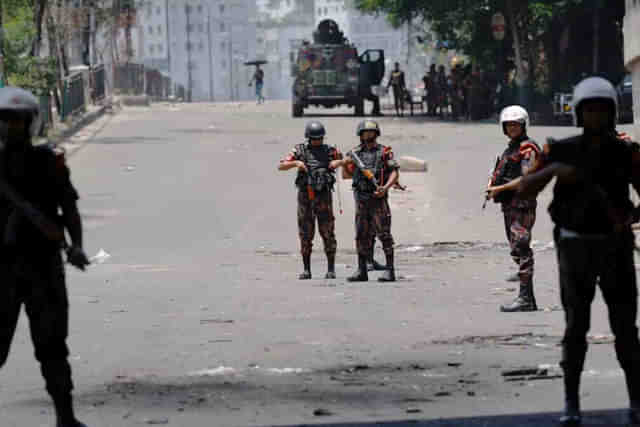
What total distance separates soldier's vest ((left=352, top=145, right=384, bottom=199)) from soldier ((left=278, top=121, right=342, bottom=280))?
350 mm

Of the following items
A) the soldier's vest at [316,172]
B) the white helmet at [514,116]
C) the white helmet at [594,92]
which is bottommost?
the soldier's vest at [316,172]

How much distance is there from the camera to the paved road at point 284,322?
7496 millimetres

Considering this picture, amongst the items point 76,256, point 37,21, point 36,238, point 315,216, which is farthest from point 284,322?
point 37,21

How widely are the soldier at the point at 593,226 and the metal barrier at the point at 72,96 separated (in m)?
32.3

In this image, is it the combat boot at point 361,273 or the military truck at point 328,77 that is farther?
the military truck at point 328,77

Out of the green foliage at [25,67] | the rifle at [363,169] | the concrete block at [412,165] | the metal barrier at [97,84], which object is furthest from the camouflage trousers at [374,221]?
the metal barrier at [97,84]

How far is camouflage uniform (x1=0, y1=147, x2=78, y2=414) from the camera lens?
6375 millimetres

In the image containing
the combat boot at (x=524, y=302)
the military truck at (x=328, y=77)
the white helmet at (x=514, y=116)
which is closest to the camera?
the white helmet at (x=514, y=116)

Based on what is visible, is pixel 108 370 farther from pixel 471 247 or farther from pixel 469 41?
pixel 469 41

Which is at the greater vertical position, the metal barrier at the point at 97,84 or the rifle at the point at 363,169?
the rifle at the point at 363,169

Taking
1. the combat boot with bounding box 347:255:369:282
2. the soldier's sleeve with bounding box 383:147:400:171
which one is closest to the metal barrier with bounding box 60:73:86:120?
the combat boot with bounding box 347:255:369:282

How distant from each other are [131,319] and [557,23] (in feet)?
122

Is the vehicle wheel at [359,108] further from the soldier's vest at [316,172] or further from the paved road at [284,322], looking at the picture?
the soldier's vest at [316,172]

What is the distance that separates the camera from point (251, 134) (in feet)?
122
